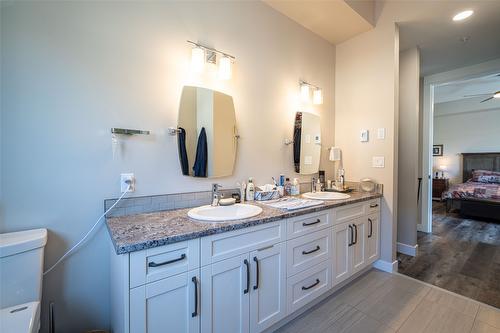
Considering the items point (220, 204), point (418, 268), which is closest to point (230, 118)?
point (220, 204)

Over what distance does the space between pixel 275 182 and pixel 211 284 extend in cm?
122

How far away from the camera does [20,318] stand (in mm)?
866

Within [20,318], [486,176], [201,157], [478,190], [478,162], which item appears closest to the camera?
[20,318]

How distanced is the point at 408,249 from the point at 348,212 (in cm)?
158

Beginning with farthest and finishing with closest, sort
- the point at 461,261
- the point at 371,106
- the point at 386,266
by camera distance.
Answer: the point at 461,261, the point at 371,106, the point at 386,266

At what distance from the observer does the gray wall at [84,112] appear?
1116 millimetres

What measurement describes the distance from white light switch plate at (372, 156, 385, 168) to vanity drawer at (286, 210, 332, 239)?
1070 millimetres

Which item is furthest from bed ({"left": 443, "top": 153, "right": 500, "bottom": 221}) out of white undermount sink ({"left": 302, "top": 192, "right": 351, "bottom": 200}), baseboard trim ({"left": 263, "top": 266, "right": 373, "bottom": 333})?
white undermount sink ({"left": 302, "top": 192, "right": 351, "bottom": 200})

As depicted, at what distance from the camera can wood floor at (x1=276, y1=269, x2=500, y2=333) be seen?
5.23 ft

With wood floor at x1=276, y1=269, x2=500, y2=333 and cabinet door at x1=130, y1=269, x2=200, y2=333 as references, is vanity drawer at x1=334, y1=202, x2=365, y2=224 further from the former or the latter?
cabinet door at x1=130, y1=269, x2=200, y2=333

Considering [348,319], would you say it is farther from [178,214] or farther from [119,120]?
[119,120]

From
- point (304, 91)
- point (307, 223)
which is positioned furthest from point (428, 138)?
point (307, 223)

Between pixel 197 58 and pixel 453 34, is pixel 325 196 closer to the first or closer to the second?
pixel 197 58

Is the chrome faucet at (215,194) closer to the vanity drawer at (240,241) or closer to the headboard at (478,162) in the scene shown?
the vanity drawer at (240,241)
